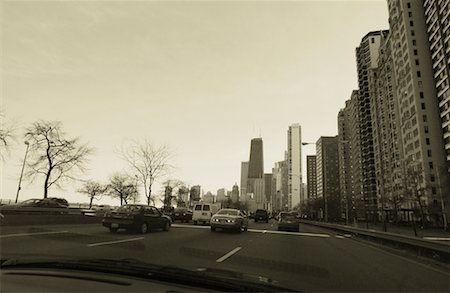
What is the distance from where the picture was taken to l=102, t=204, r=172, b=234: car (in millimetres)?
17016

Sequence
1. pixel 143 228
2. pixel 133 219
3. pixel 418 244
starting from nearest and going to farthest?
1. pixel 418 244
2. pixel 133 219
3. pixel 143 228

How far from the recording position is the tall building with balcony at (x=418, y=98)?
72.9 m

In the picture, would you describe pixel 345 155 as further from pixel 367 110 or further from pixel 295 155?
pixel 295 155

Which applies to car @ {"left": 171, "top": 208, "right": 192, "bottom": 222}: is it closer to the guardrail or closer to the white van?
the white van

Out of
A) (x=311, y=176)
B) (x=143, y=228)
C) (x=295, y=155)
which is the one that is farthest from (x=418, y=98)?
(x=311, y=176)

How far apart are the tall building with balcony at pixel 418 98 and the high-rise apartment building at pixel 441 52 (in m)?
0.53

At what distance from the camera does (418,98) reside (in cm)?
7656

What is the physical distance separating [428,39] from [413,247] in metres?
82.8

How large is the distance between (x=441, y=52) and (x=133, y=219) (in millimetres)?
78741

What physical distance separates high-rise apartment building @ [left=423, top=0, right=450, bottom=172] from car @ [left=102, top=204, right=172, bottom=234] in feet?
224

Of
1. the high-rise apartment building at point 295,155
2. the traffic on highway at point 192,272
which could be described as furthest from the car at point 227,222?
the high-rise apartment building at point 295,155

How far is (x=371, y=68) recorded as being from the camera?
382 ft

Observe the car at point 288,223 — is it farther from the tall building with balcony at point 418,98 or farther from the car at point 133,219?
the tall building with balcony at point 418,98

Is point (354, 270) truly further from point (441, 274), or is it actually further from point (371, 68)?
point (371, 68)
